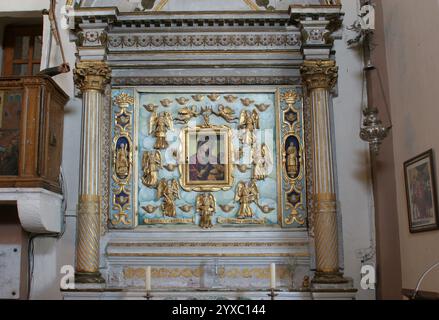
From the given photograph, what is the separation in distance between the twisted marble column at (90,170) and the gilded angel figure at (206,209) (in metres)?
1.02

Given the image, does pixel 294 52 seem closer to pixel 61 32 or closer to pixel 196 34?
pixel 196 34

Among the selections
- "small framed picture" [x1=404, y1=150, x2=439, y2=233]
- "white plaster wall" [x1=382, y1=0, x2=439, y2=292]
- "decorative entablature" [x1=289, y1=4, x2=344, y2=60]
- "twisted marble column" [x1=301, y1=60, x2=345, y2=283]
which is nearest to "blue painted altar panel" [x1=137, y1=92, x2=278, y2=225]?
"twisted marble column" [x1=301, y1=60, x2=345, y2=283]

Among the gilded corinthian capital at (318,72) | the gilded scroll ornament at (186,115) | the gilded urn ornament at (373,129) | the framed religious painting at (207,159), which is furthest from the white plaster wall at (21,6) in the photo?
the gilded urn ornament at (373,129)

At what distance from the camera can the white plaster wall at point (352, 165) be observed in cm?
611

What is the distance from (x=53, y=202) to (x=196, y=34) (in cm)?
227

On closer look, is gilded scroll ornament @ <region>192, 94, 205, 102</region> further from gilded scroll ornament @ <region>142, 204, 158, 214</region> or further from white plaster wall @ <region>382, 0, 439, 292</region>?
white plaster wall @ <region>382, 0, 439, 292</region>

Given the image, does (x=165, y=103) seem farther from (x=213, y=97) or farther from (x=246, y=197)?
(x=246, y=197)

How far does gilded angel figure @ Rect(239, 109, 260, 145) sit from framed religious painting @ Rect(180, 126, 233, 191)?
0.51 ft

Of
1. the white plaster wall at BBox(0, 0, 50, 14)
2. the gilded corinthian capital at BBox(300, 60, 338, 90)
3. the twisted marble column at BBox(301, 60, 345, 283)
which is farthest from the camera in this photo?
the white plaster wall at BBox(0, 0, 50, 14)

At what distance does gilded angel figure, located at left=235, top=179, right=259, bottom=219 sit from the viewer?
6191 mm

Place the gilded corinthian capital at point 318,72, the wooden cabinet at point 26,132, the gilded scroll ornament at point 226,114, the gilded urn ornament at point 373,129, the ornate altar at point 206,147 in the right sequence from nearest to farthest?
the wooden cabinet at point 26,132, the gilded urn ornament at point 373,129, the ornate altar at point 206,147, the gilded corinthian capital at point 318,72, the gilded scroll ornament at point 226,114

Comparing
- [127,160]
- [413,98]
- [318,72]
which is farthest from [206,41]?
[413,98]

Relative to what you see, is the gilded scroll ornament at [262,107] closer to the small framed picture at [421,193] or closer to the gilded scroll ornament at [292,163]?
the gilded scroll ornament at [292,163]

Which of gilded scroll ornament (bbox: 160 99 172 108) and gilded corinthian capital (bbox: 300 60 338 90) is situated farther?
gilded scroll ornament (bbox: 160 99 172 108)
